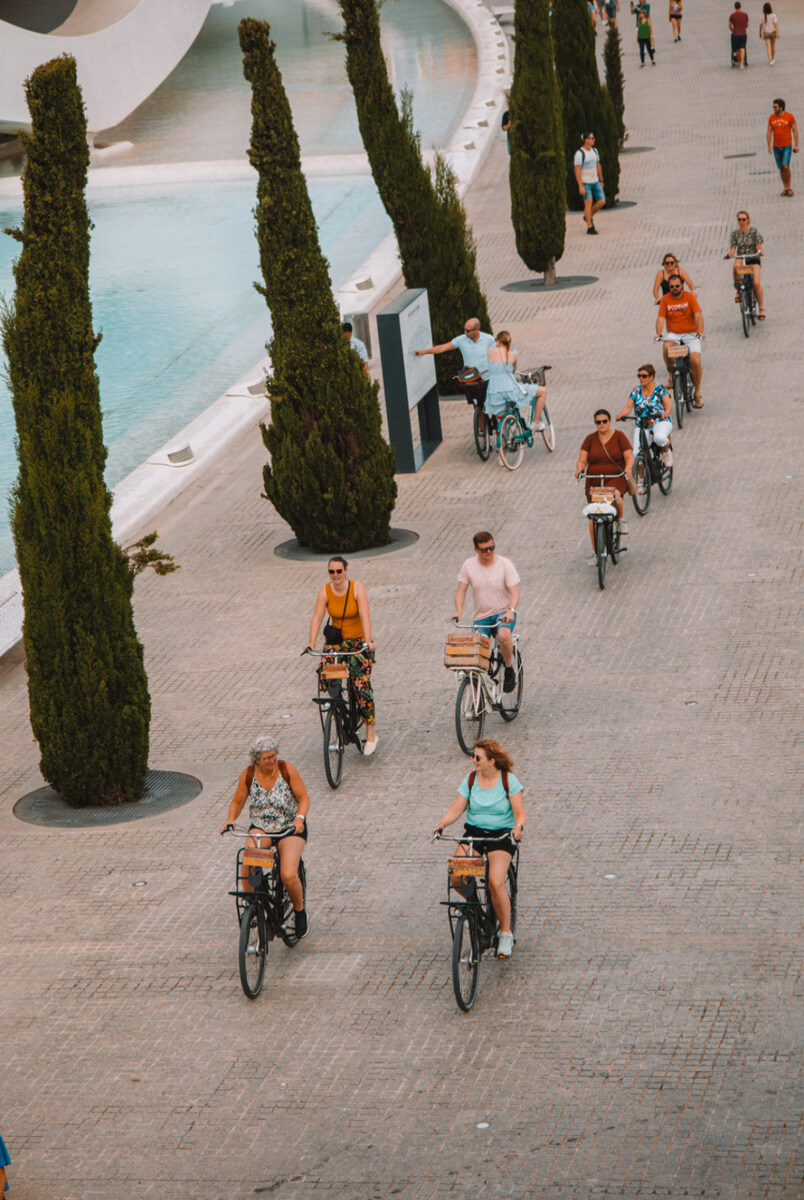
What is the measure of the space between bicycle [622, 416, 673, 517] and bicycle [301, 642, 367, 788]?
5478 millimetres

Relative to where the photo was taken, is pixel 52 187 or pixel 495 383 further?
pixel 495 383

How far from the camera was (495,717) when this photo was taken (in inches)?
500

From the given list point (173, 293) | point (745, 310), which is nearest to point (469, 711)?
point (745, 310)

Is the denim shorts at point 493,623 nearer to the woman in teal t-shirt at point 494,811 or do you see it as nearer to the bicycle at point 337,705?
the bicycle at point 337,705

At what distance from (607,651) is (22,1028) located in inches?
240

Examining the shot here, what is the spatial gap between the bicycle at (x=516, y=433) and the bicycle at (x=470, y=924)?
33.5 feet

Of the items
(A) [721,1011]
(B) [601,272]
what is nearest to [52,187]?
(A) [721,1011]

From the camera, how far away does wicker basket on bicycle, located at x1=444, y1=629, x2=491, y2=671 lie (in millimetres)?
11812

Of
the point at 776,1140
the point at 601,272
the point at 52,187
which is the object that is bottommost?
the point at 601,272

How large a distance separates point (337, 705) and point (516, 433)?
789 cm

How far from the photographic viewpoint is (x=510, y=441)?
62.3ft

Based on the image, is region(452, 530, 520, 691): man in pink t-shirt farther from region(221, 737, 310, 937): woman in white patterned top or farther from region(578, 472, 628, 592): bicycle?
region(221, 737, 310, 937): woman in white patterned top

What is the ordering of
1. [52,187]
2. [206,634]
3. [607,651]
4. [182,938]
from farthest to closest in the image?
[206,634], [607,651], [52,187], [182,938]

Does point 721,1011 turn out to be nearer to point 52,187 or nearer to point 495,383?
point 52,187
